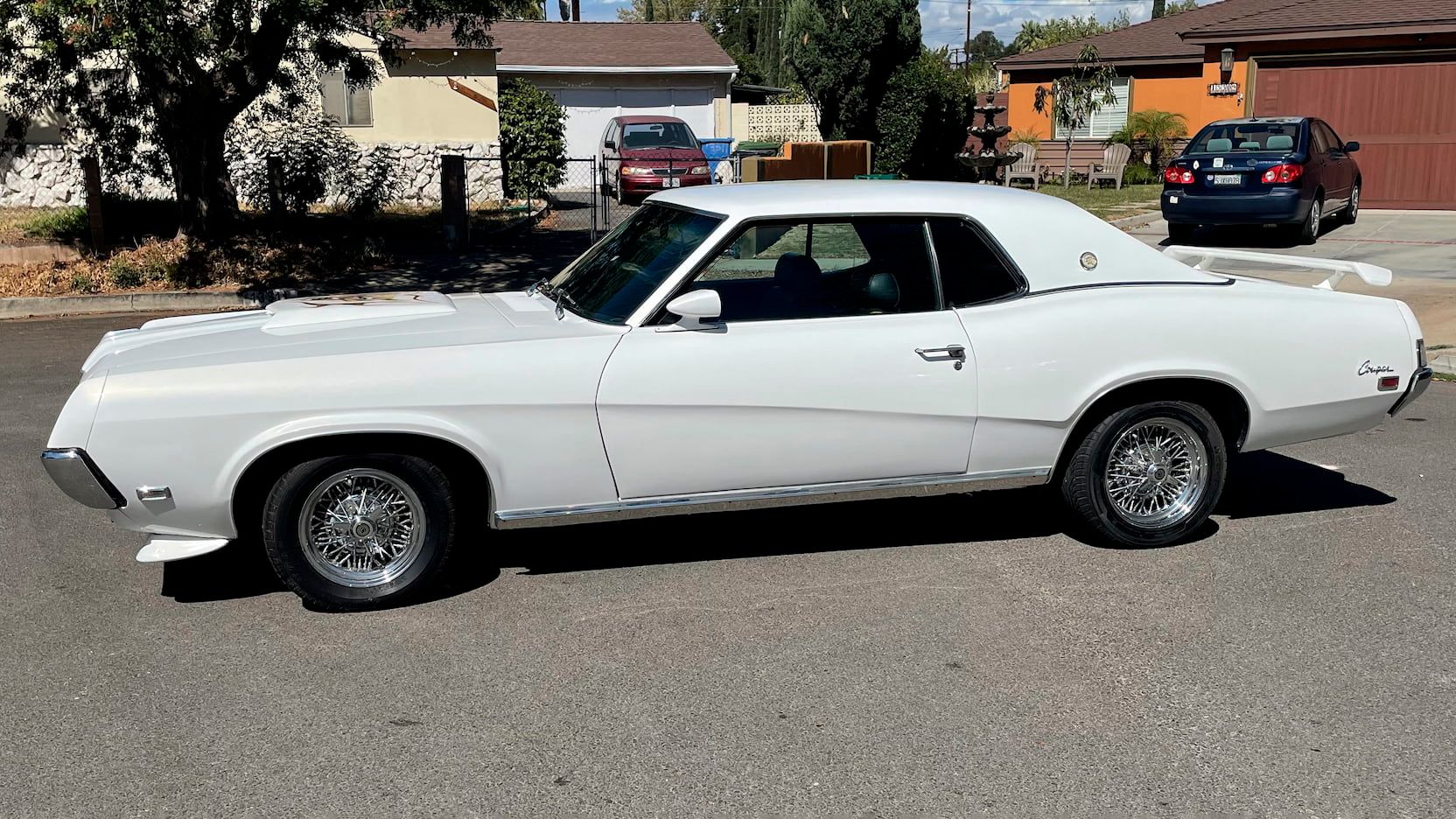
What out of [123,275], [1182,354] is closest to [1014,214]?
[1182,354]

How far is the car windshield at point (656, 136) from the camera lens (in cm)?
2484

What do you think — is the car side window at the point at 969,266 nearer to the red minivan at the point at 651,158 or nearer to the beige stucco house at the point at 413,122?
the beige stucco house at the point at 413,122

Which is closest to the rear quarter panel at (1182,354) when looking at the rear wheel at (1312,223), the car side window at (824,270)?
the car side window at (824,270)

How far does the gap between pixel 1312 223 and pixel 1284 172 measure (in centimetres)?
107

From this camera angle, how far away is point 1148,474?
580 centimetres

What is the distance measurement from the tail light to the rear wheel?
1.94ft

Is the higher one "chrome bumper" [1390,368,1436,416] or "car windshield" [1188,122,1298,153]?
"car windshield" [1188,122,1298,153]

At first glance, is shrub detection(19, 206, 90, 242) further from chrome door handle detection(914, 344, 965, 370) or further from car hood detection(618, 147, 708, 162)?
chrome door handle detection(914, 344, 965, 370)

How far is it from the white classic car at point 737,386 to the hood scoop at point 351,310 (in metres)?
0.03

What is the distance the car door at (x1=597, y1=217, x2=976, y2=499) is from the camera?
5.13 meters

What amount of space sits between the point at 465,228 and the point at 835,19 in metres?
13.2

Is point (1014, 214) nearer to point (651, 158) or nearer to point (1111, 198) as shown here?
point (651, 158)

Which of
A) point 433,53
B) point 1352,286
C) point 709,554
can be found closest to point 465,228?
point 433,53

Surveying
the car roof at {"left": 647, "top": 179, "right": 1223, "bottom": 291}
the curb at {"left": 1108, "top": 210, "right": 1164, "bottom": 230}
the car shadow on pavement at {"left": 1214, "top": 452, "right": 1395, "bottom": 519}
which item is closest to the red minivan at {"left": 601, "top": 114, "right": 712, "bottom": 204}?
the curb at {"left": 1108, "top": 210, "right": 1164, "bottom": 230}
